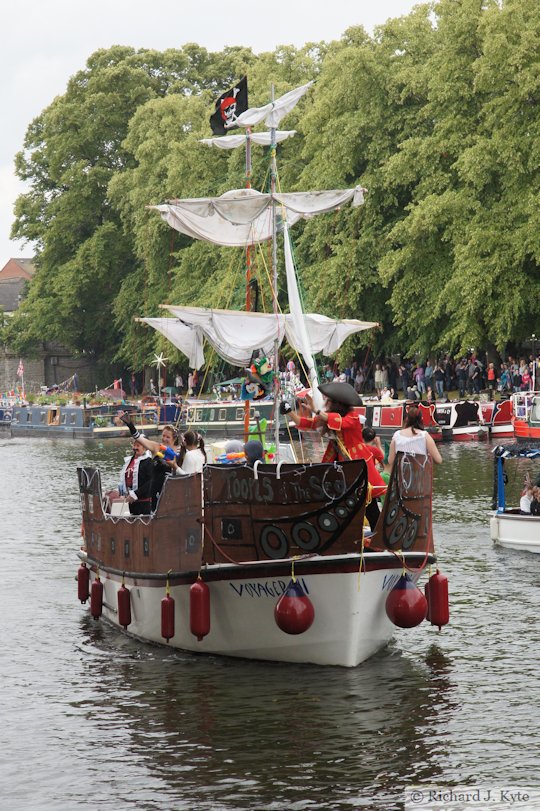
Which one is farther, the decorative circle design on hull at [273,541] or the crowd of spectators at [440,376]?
the crowd of spectators at [440,376]

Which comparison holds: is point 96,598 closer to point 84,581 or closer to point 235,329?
point 84,581

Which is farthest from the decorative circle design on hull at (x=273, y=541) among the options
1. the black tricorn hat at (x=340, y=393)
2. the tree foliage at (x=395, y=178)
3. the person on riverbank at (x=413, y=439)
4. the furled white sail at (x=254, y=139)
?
the tree foliage at (x=395, y=178)

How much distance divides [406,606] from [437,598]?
4.28 ft

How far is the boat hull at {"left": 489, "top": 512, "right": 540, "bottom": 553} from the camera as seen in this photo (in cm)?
2642

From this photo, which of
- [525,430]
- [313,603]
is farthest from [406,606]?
[525,430]

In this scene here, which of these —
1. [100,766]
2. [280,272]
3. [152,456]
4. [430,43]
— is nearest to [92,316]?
[280,272]

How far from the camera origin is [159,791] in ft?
42.6

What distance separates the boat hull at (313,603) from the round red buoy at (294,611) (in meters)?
0.17

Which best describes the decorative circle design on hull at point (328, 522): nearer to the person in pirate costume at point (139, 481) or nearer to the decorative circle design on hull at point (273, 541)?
the decorative circle design on hull at point (273, 541)

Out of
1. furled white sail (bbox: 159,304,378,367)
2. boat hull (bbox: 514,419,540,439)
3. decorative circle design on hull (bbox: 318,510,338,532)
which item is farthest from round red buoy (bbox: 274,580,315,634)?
boat hull (bbox: 514,419,540,439)

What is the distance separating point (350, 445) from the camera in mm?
16531

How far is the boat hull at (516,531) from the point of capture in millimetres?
26422

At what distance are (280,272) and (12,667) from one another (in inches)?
1722

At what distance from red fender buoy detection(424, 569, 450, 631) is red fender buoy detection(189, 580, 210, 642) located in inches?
109
